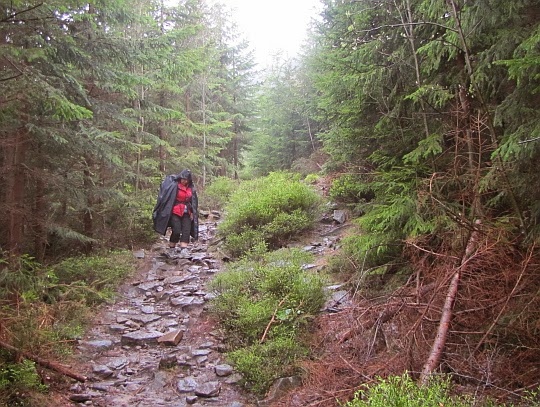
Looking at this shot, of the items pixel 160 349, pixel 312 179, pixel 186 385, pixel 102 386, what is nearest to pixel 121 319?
pixel 160 349

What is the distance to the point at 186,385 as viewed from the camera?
561 centimetres

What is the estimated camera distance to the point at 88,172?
10766 mm

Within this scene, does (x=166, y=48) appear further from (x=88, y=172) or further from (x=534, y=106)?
(x=534, y=106)

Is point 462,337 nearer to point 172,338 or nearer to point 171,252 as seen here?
point 172,338

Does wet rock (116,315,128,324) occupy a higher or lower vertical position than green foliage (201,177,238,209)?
lower

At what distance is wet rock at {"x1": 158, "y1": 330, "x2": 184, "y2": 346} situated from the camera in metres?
6.85

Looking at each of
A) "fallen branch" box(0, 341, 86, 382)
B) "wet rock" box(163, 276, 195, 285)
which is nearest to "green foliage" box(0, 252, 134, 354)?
"fallen branch" box(0, 341, 86, 382)

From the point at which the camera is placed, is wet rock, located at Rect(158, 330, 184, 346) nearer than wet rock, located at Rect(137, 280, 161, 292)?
Yes

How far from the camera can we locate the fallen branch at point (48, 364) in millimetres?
4816

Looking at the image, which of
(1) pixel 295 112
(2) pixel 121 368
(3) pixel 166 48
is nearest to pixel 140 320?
(2) pixel 121 368

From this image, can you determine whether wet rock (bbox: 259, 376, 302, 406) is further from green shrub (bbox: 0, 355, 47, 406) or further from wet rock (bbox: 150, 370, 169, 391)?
green shrub (bbox: 0, 355, 47, 406)

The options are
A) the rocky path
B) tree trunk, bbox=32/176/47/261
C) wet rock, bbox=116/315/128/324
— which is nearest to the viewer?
the rocky path

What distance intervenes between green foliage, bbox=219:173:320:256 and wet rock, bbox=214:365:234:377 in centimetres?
517

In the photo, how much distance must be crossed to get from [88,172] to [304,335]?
783 cm
